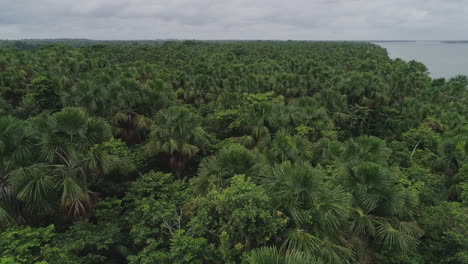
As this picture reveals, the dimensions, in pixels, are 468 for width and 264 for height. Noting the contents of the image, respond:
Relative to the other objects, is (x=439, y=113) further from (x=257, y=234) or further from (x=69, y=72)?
(x=69, y=72)

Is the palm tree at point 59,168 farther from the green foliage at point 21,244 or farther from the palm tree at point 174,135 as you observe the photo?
the palm tree at point 174,135

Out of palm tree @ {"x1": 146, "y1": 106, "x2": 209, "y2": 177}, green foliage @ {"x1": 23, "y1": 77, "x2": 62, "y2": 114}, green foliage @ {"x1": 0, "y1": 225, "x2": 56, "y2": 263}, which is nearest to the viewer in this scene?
green foliage @ {"x1": 0, "y1": 225, "x2": 56, "y2": 263}

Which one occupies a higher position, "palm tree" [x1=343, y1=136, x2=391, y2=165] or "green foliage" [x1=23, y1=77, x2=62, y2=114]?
"green foliage" [x1=23, y1=77, x2=62, y2=114]

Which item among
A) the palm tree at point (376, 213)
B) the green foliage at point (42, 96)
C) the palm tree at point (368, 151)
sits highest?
the green foliage at point (42, 96)

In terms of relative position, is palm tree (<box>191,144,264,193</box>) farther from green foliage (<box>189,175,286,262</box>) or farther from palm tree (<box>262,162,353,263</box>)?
green foliage (<box>189,175,286,262</box>)

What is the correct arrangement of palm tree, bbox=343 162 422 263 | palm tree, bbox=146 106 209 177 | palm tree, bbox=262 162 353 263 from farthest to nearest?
1. palm tree, bbox=146 106 209 177
2. palm tree, bbox=343 162 422 263
3. palm tree, bbox=262 162 353 263

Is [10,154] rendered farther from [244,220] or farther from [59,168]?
[244,220]

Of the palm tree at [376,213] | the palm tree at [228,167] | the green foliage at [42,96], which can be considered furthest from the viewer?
the green foliage at [42,96]

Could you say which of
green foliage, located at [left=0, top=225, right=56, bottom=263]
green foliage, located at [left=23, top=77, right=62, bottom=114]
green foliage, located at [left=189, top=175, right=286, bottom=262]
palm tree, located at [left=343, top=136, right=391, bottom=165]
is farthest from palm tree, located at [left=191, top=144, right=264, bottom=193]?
green foliage, located at [left=23, top=77, right=62, bottom=114]

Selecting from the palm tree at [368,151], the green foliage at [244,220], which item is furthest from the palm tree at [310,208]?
the palm tree at [368,151]
